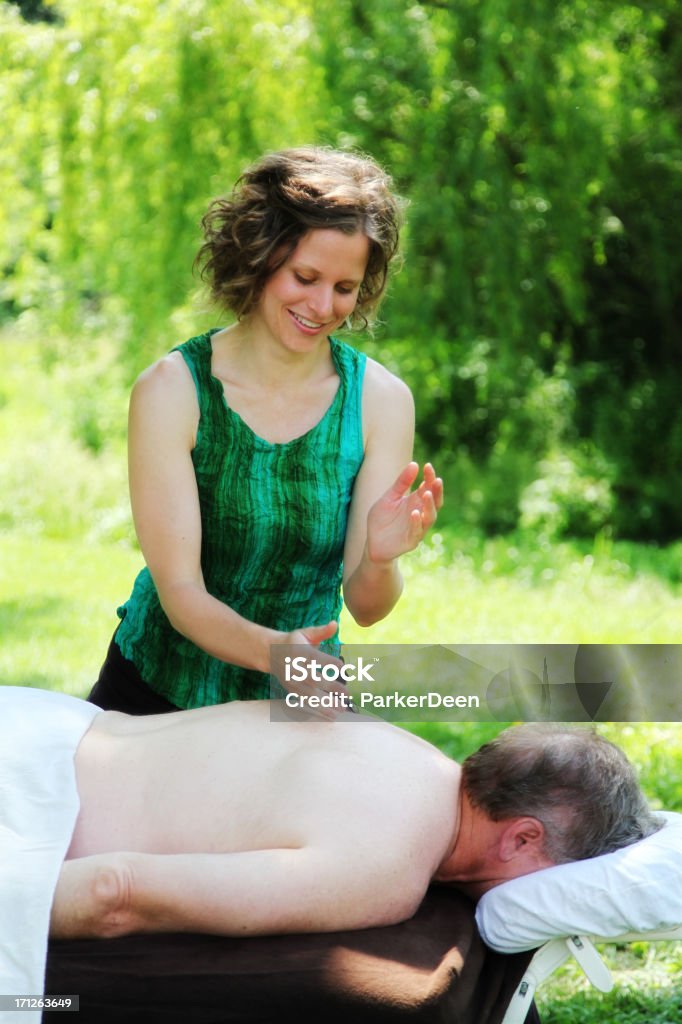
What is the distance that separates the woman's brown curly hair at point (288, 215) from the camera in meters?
2.10

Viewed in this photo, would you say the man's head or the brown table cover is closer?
the brown table cover

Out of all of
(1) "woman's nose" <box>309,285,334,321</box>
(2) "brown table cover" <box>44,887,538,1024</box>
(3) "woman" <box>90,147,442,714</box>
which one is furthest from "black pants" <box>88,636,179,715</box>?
(1) "woman's nose" <box>309,285,334,321</box>

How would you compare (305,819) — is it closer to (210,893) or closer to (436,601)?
(210,893)

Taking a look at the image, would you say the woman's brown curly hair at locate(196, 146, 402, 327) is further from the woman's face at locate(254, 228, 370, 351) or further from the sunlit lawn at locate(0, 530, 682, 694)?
the sunlit lawn at locate(0, 530, 682, 694)

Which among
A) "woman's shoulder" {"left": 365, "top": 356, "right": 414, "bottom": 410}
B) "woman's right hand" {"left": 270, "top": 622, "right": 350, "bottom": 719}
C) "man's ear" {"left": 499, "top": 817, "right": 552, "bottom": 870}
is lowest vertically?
"man's ear" {"left": 499, "top": 817, "right": 552, "bottom": 870}

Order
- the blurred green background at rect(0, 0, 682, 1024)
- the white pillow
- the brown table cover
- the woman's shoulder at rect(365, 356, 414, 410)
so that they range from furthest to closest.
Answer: the blurred green background at rect(0, 0, 682, 1024)
the woman's shoulder at rect(365, 356, 414, 410)
the white pillow
the brown table cover

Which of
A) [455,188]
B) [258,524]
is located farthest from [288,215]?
[455,188]

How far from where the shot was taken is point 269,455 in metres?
2.23

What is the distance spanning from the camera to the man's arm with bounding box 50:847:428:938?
5.58 feet

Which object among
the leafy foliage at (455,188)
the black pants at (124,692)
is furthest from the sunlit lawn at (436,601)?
the black pants at (124,692)

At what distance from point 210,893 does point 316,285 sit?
3.29 ft

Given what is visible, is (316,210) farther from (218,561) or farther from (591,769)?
(591,769)

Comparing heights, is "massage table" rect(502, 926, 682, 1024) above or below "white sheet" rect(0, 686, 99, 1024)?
below

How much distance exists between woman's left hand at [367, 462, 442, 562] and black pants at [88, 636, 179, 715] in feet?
1.90
